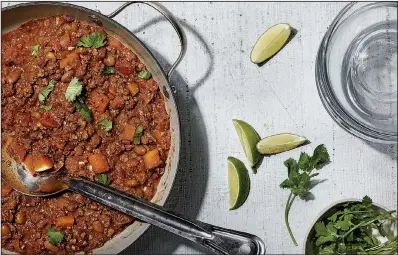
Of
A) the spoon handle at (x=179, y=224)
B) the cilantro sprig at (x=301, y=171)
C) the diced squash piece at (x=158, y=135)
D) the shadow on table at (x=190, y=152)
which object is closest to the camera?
the spoon handle at (x=179, y=224)

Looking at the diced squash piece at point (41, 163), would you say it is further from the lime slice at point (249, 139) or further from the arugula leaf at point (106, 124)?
the lime slice at point (249, 139)

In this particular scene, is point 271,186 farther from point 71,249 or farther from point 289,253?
point 71,249

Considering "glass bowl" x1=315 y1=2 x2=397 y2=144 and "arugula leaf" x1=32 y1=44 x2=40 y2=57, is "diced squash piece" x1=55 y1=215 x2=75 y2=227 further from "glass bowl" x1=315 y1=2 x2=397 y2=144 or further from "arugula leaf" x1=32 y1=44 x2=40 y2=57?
"glass bowl" x1=315 y1=2 x2=397 y2=144

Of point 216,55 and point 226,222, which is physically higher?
point 216,55

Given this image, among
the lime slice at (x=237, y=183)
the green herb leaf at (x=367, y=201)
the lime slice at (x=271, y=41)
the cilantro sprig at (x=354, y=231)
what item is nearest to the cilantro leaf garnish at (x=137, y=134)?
the lime slice at (x=237, y=183)

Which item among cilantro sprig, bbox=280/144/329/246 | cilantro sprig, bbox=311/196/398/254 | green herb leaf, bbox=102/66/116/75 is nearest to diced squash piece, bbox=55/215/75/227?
green herb leaf, bbox=102/66/116/75

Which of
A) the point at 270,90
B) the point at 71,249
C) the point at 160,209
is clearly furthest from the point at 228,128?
the point at 71,249
